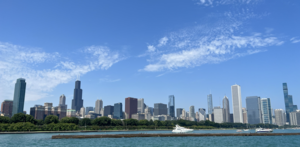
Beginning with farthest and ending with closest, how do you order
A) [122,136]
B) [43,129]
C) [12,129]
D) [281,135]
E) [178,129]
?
1. [178,129]
2. [43,129]
3. [12,129]
4. [281,135]
5. [122,136]

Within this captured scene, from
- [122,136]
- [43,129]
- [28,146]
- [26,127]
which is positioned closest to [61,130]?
[43,129]

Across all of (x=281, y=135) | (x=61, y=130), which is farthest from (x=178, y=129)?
(x=61, y=130)

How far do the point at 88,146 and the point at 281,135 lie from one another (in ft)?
325

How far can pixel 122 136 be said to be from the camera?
106000 mm

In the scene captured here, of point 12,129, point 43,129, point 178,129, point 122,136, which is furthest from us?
point 178,129

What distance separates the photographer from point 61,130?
548 ft

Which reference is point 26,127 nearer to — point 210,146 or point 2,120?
point 2,120

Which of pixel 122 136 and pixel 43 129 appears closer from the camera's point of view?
pixel 122 136

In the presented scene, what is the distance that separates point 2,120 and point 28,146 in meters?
116

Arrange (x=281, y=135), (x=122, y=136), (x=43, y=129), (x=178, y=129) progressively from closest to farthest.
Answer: (x=122, y=136) → (x=281, y=135) → (x=43, y=129) → (x=178, y=129)

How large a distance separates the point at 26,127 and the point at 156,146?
110 metres

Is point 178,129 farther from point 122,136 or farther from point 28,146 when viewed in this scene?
point 28,146

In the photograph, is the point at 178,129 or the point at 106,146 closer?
the point at 106,146

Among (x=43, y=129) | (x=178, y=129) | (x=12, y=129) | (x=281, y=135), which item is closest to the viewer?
(x=281, y=135)
